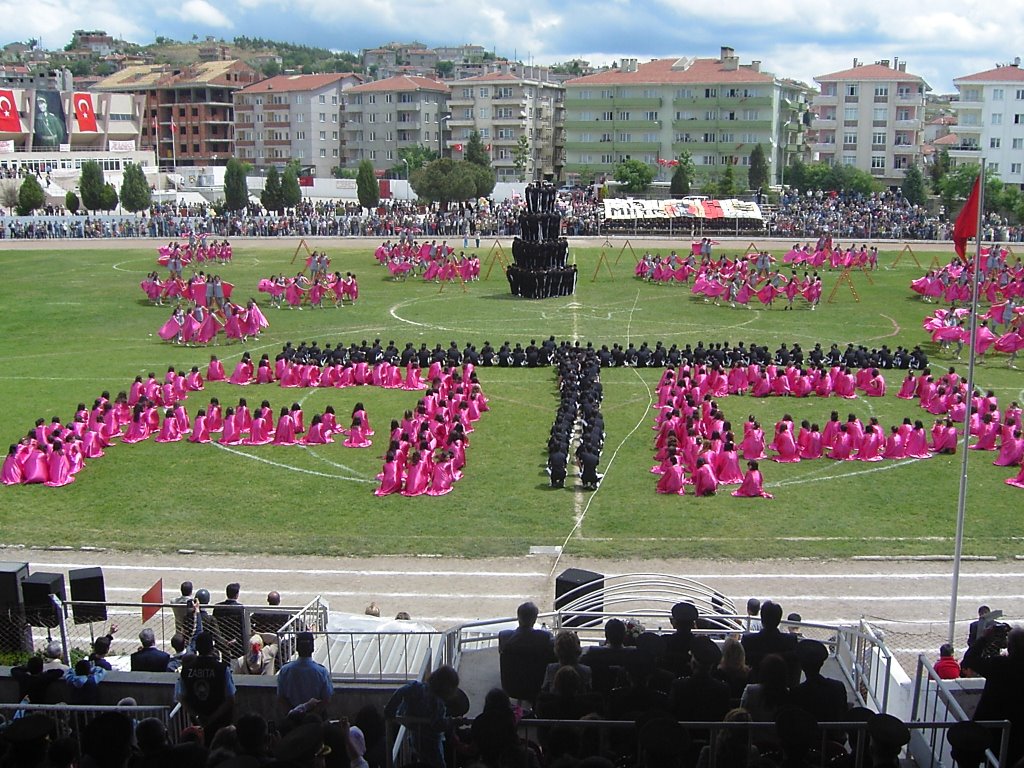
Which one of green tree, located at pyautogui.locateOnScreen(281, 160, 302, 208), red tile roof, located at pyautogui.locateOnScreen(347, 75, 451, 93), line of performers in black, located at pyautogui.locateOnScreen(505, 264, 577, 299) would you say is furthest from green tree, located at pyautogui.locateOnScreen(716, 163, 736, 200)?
line of performers in black, located at pyautogui.locateOnScreen(505, 264, 577, 299)

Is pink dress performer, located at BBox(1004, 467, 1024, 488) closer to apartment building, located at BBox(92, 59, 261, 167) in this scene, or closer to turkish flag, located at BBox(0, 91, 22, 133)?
turkish flag, located at BBox(0, 91, 22, 133)

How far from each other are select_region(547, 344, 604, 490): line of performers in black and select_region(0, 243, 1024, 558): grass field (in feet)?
1.27

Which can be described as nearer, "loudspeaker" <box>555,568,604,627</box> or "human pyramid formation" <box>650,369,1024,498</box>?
"loudspeaker" <box>555,568,604,627</box>

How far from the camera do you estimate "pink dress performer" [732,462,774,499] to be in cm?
1795

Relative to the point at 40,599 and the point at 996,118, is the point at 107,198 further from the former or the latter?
the point at 40,599

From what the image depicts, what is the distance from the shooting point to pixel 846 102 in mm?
91125

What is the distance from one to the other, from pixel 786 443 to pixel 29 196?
65755 millimetres

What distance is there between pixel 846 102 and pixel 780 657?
91917 millimetres

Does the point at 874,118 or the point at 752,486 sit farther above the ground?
the point at 874,118

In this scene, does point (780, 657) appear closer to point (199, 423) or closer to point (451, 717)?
point (451, 717)

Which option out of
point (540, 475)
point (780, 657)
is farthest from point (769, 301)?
point (780, 657)

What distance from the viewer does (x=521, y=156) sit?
97.1 metres

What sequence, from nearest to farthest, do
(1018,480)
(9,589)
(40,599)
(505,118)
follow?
(9,589) → (40,599) → (1018,480) → (505,118)

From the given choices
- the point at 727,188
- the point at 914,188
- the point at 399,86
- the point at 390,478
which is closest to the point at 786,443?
the point at 390,478
